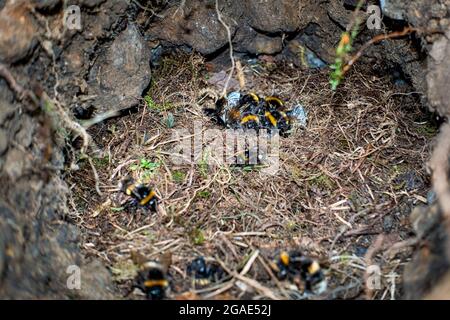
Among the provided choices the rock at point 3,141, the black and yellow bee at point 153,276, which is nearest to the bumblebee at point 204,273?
the black and yellow bee at point 153,276

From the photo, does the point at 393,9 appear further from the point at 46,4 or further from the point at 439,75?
the point at 46,4

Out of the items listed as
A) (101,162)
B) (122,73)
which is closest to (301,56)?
(122,73)

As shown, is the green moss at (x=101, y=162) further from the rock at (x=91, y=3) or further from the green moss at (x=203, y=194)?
the rock at (x=91, y=3)

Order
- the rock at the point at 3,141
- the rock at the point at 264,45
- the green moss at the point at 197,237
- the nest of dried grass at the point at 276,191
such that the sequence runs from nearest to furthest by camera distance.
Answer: the rock at the point at 3,141
the nest of dried grass at the point at 276,191
the green moss at the point at 197,237
the rock at the point at 264,45

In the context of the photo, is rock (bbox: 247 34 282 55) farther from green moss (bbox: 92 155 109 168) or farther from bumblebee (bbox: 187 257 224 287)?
bumblebee (bbox: 187 257 224 287)

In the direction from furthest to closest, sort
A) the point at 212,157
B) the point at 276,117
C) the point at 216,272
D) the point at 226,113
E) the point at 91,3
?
1. the point at 226,113
2. the point at 276,117
3. the point at 212,157
4. the point at 91,3
5. the point at 216,272

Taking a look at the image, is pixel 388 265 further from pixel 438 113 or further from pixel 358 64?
pixel 358 64
